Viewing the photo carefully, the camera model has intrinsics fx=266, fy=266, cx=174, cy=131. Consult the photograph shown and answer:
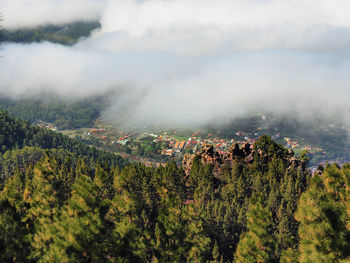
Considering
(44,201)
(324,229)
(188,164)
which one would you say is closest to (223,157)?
(188,164)

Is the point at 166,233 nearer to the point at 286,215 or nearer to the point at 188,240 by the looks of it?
the point at 188,240

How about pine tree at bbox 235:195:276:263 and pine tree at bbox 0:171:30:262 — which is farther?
pine tree at bbox 235:195:276:263

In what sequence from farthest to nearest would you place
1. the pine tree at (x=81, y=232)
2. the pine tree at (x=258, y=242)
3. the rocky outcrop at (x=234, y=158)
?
the rocky outcrop at (x=234, y=158) → the pine tree at (x=258, y=242) → the pine tree at (x=81, y=232)

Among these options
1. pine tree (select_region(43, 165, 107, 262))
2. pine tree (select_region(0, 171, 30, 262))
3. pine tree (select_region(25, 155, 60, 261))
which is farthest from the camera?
pine tree (select_region(25, 155, 60, 261))

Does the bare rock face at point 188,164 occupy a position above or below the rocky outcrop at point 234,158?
below

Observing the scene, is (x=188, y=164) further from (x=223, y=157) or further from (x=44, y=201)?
(x=44, y=201)

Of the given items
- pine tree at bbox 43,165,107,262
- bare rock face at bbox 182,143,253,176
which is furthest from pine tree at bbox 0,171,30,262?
bare rock face at bbox 182,143,253,176

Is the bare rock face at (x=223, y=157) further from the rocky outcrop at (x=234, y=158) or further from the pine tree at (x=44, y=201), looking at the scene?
the pine tree at (x=44, y=201)

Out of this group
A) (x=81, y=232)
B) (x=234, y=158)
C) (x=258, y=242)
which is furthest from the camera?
(x=234, y=158)

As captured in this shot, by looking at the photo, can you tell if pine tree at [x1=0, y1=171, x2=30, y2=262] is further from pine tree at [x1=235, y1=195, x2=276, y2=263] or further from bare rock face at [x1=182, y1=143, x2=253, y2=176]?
bare rock face at [x1=182, y1=143, x2=253, y2=176]

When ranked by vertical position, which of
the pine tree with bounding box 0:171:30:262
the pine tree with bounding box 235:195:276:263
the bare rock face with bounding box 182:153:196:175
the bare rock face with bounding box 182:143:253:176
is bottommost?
the bare rock face with bounding box 182:153:196:175

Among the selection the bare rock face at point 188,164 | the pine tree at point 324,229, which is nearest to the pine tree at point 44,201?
the pine tree at point 324,229

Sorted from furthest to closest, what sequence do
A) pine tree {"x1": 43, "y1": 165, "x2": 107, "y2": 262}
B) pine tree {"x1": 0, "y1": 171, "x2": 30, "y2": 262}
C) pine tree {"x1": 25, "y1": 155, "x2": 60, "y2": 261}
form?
pine tree {"x1": 25, "y1": 155, "x2": 60, "y2": 261}, pine tree {"x1": 0, "y1": 171, "x2": 30, "y2": 262}, pine tree {"x1": 43, "y1": 165, "x2": 107, "y2": 262}

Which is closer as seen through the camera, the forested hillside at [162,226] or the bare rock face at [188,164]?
the forested hillside at [162,226]
